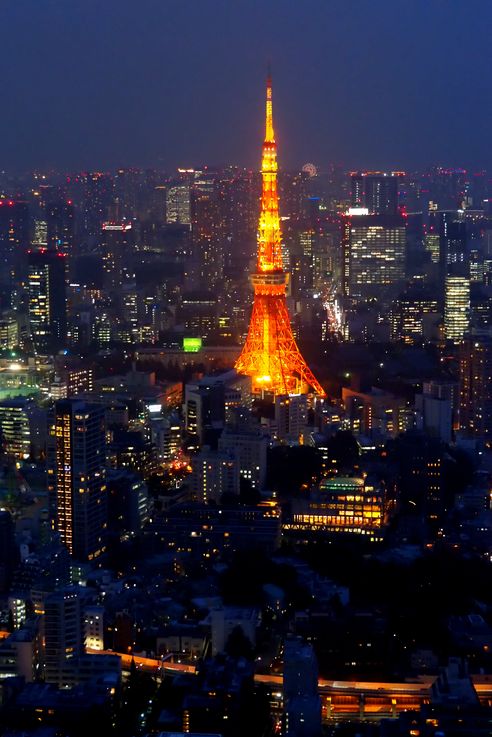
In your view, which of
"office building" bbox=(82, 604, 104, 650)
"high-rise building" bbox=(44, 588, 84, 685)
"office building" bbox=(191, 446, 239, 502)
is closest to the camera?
"high-rise building" bbox=(44, 588, 84, 685)

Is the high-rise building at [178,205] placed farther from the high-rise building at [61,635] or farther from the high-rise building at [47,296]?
the high-rise building at [61,635]

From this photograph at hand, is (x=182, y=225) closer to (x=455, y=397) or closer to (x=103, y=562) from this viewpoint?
(x=455, y=397)

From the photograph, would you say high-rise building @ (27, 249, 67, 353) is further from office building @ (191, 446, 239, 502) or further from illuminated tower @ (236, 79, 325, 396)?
office building @ (191, 446, 239, 502)

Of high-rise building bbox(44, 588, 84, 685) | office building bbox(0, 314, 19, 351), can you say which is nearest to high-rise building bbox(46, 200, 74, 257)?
office building bbox(0, 314, 19, 351)

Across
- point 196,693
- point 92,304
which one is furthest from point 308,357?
point 196,693

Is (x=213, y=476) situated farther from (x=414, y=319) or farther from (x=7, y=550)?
(x=414, y=319)

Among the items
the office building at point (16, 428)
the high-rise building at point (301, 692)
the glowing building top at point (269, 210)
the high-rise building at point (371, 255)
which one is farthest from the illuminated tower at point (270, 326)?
the high-rise building at point (301, 692)

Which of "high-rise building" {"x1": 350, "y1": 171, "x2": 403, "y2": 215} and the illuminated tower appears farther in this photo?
"high-rise building" {"x1": 350, "y1": 171, "x2": 403, "y2": 215}

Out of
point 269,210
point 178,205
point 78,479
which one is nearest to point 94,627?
point 78,479
